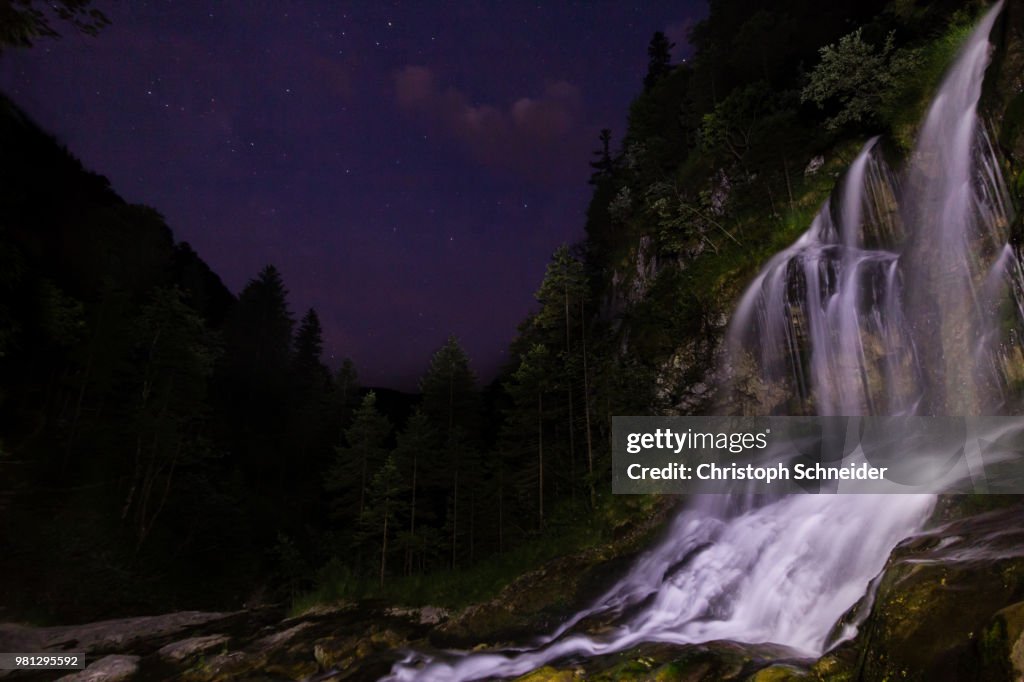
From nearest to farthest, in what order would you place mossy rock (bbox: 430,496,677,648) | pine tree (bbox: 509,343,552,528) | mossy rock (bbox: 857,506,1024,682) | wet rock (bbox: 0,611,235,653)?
mossy rock (bbox: 857,506,1024,682) → mossy rock (bbox: 430,496,677,648) → wet rock (bbox: 0,611,235,653) → pine tree (bbox: 509,343,552,528)

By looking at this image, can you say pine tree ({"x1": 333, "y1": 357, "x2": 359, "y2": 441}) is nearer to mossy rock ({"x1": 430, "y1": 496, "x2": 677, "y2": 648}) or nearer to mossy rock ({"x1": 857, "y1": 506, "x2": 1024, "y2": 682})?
mossy rock ({"x1": 430, "y1": 496, "x2": 677, "y2": 648})

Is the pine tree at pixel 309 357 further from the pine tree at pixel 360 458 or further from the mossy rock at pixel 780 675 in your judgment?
the mossy rock at pixel 780 675

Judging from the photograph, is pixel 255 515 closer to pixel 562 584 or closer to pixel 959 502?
pixel 562 584

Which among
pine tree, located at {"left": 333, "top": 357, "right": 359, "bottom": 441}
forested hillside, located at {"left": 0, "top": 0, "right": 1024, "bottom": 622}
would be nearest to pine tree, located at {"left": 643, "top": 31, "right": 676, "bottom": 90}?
forested hillside, located at {"left": 0, "top": 0, "right": 1024, "bottom": 622}

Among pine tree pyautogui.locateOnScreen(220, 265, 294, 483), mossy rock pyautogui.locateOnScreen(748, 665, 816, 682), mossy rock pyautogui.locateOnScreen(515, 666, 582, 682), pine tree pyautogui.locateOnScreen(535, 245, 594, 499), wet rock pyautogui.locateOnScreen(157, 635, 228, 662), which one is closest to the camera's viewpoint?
mossy rock pyautogui.locateOnScreen(748, 665, 816, 682)

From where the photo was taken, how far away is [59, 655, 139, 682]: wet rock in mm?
12617

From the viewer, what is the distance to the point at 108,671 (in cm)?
1295

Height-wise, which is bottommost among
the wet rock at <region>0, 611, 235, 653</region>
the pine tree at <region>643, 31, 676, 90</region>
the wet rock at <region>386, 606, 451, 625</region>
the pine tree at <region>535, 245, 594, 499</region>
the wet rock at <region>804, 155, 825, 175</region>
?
the wet rock at <region>0, 611, 235, 653</region>

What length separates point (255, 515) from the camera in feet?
114

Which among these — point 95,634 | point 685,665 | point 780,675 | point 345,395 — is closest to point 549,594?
point 685,665

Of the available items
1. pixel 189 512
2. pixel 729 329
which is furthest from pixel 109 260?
pixel 729 329

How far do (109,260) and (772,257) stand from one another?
→ 45150 mm

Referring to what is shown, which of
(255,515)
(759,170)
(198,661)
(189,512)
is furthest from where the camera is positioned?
(255,515)
